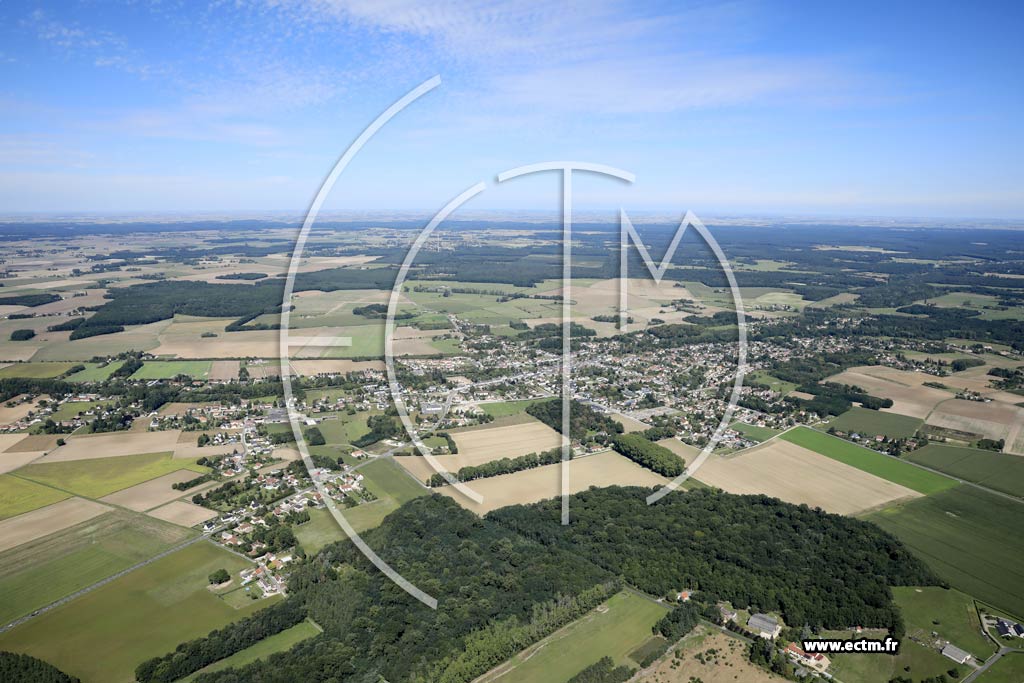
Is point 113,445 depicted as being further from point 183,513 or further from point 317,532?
point 317,532

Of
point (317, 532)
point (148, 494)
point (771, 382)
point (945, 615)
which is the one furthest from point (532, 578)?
point (771, 382)

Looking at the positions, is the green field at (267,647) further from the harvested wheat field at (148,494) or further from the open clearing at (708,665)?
the harvested wheat field at (148,494)

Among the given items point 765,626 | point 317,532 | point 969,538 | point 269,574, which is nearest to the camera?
point 765,626

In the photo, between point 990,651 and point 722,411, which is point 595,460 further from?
point 990,651

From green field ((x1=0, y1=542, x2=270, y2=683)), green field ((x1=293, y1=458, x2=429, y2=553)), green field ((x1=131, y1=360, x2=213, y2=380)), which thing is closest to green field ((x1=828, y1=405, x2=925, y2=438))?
green field ((x1=293, y1=458, x2=429, y2=553))

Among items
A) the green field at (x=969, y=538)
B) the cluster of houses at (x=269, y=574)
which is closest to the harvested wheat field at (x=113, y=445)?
the cluster of houses at (x=269, y=574)

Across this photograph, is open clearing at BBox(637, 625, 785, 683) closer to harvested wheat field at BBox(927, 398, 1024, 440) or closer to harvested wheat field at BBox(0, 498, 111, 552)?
harvested wheat field at BBox(0, 498, 111, 552)

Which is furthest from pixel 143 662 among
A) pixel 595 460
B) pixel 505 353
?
pixel 505 353
